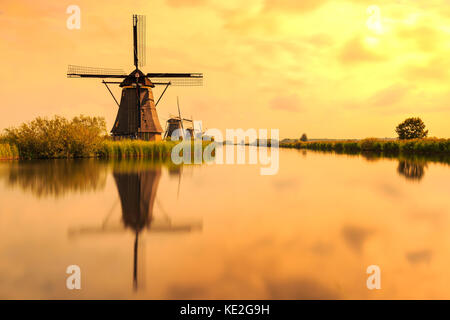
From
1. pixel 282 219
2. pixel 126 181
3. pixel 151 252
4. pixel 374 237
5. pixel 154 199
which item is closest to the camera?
pixel 151 252

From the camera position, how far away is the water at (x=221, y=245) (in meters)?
3.25

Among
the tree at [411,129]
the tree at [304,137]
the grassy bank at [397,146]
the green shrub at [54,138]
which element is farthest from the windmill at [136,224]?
the tree at [304,137]

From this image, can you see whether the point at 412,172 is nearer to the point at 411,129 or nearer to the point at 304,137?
the point at 411,129

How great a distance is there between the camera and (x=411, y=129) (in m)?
54.2

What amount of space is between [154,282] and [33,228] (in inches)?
153

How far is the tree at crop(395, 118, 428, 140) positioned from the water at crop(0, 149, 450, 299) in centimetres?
5447

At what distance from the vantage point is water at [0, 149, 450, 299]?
325 centimetres

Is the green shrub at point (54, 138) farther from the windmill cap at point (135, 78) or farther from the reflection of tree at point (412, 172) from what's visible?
the reflection of tree at point (412, 172)

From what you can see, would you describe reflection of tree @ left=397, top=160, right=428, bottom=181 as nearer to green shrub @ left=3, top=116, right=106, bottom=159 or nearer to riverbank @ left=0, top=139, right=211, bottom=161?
riverbank @ left=0, top=139, right=211, bottom=161

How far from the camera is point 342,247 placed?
15.1ft

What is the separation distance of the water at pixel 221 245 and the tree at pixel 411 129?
179 ft

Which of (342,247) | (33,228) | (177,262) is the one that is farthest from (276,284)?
(33,228)

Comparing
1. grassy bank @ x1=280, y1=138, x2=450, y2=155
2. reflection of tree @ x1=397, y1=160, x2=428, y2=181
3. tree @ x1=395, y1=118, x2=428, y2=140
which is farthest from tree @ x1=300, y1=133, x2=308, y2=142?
reflection of tree @ x1=397, y1=160, x2=428, y2=181
